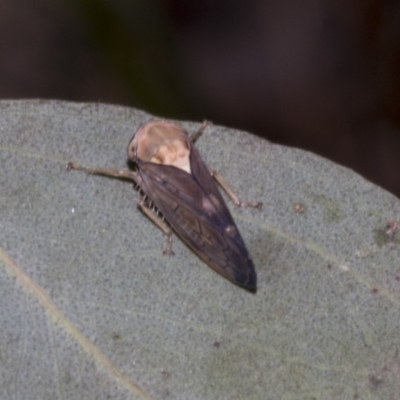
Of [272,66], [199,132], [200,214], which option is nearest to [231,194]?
[200,214]

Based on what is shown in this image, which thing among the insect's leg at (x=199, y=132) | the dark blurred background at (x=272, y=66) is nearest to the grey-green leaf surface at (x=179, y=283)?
the insect's leg at (x=199, y=132)

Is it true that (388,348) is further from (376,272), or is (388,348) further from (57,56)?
(57,56)

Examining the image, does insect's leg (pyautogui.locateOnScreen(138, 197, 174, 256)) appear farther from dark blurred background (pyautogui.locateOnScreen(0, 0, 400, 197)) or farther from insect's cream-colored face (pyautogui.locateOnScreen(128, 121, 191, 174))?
dark blurred background (pyautogui.locateOnScreen(0, 0, 400, 197))

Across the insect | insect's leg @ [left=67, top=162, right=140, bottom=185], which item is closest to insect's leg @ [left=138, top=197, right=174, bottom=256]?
the insect

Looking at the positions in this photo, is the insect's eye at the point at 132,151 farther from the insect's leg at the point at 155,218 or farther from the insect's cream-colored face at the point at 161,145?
the insect's leg at the point at 155,218

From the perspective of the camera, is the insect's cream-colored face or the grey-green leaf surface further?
the insect's cream-colored face

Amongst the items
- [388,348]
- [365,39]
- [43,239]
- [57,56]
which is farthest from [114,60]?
[388,348]
